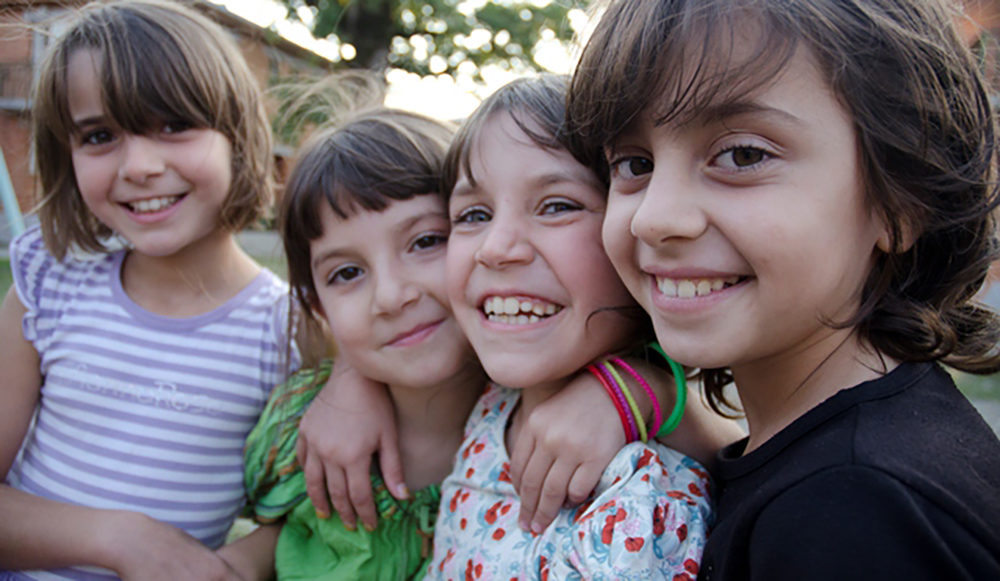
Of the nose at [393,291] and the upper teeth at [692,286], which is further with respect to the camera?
the nose at [393,291]

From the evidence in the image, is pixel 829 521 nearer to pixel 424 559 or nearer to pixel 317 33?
pixel 424 559

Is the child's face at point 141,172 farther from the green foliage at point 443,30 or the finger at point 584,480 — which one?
the green foliage at point 443,30

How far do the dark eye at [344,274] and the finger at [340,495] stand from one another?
1.52 ft

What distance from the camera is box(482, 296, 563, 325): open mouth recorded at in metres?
1.46

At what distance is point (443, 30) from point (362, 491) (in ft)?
41.7

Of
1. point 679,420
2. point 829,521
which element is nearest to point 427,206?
point 679,420

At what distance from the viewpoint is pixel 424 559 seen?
1.83 m

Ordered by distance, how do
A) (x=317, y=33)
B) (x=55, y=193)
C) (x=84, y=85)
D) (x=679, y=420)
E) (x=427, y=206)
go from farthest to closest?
(x=317, y=33) → (x=55, y=193) → (x=84, y=85) → (x=427, y=206) → (x=679, y=420)

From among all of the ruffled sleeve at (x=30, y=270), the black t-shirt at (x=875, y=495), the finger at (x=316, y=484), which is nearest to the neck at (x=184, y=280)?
the ruffled sleeve at (x=30, y=270)

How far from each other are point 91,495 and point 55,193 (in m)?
0.90

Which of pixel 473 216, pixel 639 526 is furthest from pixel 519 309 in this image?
pixel 639 526

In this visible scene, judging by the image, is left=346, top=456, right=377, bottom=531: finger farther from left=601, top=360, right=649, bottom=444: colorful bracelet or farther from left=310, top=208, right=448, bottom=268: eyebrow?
left=601, top=360, right=649, bottom=444: colorful bracelet

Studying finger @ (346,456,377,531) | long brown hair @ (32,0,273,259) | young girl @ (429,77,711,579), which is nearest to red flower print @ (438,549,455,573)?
young girl @ (429,77,711,579)

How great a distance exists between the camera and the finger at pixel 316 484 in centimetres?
177
